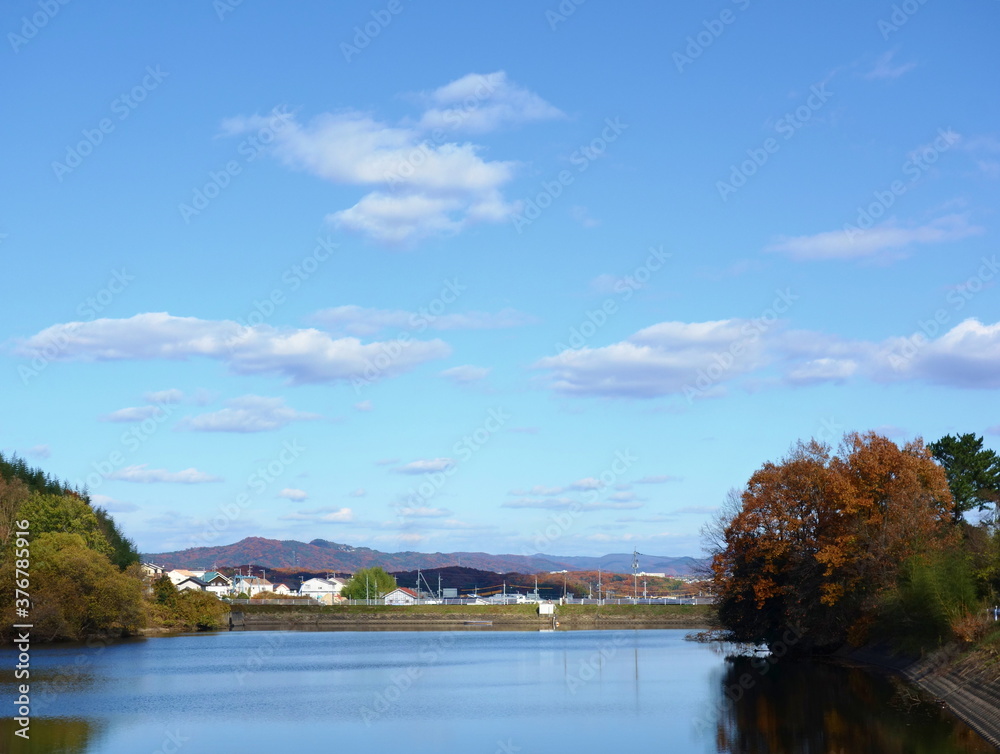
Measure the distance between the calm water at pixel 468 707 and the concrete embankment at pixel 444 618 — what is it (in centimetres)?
6237

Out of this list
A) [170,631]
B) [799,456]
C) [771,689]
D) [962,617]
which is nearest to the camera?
[962,617]

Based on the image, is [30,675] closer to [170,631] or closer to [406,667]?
[406,667]

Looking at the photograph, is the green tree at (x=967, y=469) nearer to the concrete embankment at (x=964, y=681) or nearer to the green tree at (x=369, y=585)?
the concrete embankment at (x=964, y=681)

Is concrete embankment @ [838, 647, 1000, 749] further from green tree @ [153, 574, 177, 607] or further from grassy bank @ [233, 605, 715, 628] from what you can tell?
green tree @ [153, 574, 177, 607]

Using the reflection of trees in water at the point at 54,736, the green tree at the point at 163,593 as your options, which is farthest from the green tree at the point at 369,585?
the reflection of trees in water at the point at 54,736

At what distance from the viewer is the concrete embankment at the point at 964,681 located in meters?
30.4

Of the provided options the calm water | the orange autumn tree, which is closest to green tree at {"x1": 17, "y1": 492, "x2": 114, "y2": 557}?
the calm water

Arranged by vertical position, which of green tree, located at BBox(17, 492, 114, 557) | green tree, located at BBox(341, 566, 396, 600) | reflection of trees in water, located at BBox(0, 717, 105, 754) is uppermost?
green tree, located at BBox(17, 492, 114, 557)

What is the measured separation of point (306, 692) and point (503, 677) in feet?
40.1

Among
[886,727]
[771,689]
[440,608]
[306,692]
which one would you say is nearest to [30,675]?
[306,692]

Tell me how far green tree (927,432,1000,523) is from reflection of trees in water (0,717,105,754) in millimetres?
A: 61417

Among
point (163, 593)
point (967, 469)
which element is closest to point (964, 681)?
point (967, 469)

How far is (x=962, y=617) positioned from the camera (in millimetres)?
39812

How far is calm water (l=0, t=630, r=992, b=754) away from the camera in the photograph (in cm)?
3180
